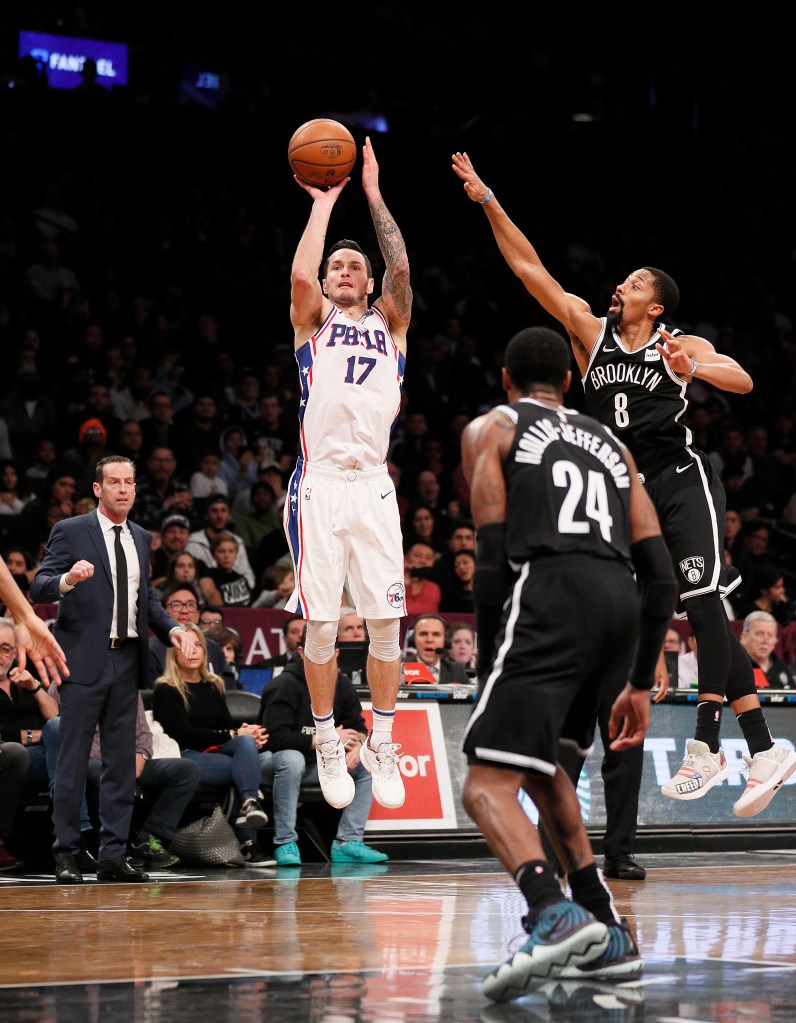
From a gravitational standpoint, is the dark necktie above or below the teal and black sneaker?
above

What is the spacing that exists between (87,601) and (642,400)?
13.3ft

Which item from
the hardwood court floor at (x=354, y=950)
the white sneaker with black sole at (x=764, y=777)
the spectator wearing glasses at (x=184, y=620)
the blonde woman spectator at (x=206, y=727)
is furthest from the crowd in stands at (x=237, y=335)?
the white sneaker with black sole at (x=764, y=777)

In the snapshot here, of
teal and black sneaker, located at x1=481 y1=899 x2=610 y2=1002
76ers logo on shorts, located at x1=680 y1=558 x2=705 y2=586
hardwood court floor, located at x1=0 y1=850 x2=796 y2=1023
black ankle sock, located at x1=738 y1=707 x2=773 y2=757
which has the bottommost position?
hardwood court floor, located at x1=0 y1=850 x2=796 y2=1023

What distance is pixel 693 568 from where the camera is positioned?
7.88 meters

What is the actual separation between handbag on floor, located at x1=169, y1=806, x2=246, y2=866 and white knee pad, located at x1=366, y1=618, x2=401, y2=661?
2599 mm

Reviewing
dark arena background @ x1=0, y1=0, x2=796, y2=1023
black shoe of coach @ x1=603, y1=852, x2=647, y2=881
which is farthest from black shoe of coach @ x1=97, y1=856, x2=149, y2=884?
black shoe of coach @ x1=603, y1=852, x2=647, y2=881

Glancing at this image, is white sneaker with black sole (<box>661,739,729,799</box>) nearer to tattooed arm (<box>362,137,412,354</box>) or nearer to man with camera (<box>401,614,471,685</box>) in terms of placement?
tattooed arm (<box>362,137,412,354</box>)

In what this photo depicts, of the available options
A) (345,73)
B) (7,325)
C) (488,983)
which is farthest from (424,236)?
(488,983)

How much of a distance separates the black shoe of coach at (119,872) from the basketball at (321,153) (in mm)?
4421

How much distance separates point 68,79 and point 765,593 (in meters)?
12.2

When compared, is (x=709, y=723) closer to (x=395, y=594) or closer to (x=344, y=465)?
(x=395, y=594)

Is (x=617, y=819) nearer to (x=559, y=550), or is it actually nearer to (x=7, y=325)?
(x=559, y=550)

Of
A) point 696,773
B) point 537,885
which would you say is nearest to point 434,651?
point 696,773

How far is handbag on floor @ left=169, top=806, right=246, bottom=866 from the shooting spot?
10.2 m
